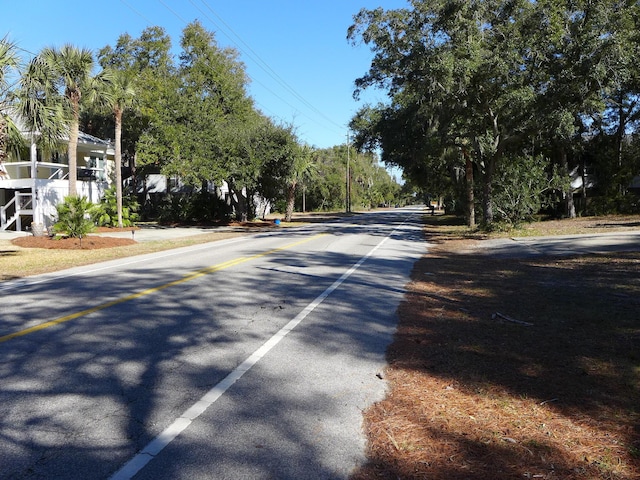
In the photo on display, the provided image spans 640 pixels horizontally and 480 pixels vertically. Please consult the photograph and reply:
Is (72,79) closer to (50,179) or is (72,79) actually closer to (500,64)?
(50,179)

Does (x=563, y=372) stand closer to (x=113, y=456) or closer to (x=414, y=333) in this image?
(x=414, y=333)

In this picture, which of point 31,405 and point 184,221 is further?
point 184,221

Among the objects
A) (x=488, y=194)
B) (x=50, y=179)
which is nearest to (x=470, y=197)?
(x=488, y=194)

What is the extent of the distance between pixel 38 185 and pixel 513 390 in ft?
93.4

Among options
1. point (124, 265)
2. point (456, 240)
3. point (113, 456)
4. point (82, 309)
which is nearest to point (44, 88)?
point (124, 265)

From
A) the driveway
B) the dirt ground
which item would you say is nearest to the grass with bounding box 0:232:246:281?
the dirt ground

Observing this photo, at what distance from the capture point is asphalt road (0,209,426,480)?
333 cm

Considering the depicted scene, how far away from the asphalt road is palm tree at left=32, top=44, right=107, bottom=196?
47.5 ft

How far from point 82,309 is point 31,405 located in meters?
3.81

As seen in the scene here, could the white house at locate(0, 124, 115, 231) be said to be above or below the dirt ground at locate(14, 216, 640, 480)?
above

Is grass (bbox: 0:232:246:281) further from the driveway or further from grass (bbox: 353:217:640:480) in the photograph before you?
the driveway

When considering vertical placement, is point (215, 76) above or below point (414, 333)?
above

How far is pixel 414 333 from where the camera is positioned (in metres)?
6.54

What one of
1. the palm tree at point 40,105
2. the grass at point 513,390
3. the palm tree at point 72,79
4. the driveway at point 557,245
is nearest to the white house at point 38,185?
the palm tree at point 72,79
